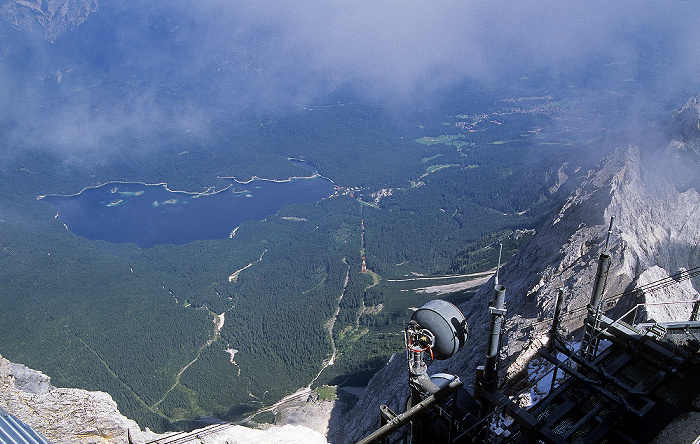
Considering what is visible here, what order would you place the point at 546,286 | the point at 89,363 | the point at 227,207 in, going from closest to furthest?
the point at 546,286, the point at 89,363, the point at 227,207

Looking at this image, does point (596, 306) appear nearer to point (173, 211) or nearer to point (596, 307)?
point (596, 307)

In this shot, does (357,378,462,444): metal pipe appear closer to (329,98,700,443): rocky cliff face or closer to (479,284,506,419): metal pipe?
(479,284,506,419): metal pipe

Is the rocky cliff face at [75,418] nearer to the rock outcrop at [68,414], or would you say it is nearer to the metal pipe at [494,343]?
the rock outcrop at [68,414]

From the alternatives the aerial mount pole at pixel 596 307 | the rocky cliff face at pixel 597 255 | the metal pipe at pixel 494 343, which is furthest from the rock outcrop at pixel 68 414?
the aerial mount pole at pixel 596 307

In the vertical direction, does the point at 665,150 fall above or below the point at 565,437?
Answer: above

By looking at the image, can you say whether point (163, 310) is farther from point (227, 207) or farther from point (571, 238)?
point (571, 238)

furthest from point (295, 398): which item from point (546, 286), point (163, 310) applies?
point (163, 310)

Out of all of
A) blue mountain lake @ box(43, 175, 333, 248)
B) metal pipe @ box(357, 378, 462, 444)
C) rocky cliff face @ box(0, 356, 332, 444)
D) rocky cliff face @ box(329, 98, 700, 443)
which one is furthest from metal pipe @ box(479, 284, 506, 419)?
blue mountain lake @ box(43, 175, 333, 248)
